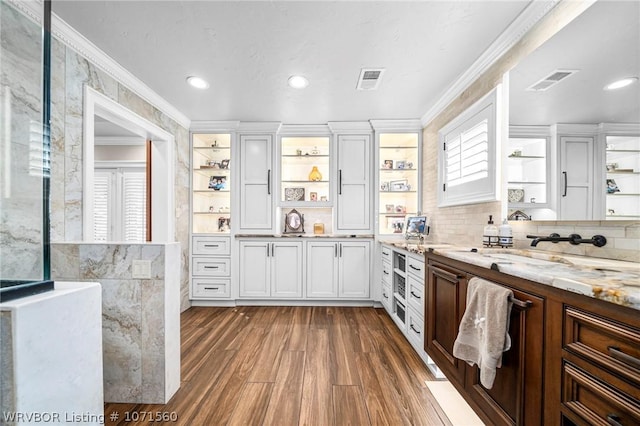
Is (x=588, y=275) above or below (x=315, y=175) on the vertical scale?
below

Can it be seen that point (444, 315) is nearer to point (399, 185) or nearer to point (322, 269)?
point (322, 269)

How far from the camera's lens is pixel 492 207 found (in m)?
2.18

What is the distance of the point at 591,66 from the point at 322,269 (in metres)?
3.09

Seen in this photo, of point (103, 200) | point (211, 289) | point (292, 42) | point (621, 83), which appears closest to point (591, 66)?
point (621, 83)

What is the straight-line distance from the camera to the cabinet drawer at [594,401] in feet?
2.34

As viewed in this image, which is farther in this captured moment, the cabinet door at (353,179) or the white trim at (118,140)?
the white trim at (118,140)

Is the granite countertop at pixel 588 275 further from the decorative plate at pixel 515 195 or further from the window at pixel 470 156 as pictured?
the window at pixel 470 156

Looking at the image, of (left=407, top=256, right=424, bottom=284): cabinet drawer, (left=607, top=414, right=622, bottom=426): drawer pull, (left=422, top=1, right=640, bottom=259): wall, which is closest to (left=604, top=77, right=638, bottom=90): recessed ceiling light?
(left=422, top=1, right=640, bottom=259): wall

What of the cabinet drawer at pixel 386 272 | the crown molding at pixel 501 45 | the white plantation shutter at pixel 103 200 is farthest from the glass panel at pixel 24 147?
the white plantation shutter at pixel 103 200

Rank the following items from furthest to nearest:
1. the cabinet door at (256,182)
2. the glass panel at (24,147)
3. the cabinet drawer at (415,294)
A: 1. the cabinet door at (256,182)
2. the cabinet drawer at (415,294)
3. the glass panel at (24,147)

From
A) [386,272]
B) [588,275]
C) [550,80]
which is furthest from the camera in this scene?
[386,272]

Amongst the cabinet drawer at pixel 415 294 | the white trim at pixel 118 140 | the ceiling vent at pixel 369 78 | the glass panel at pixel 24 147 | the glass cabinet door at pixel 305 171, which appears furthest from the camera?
the white trim at pixel 118 140

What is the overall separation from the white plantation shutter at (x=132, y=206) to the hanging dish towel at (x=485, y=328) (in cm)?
483

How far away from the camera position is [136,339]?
5.74 ft
